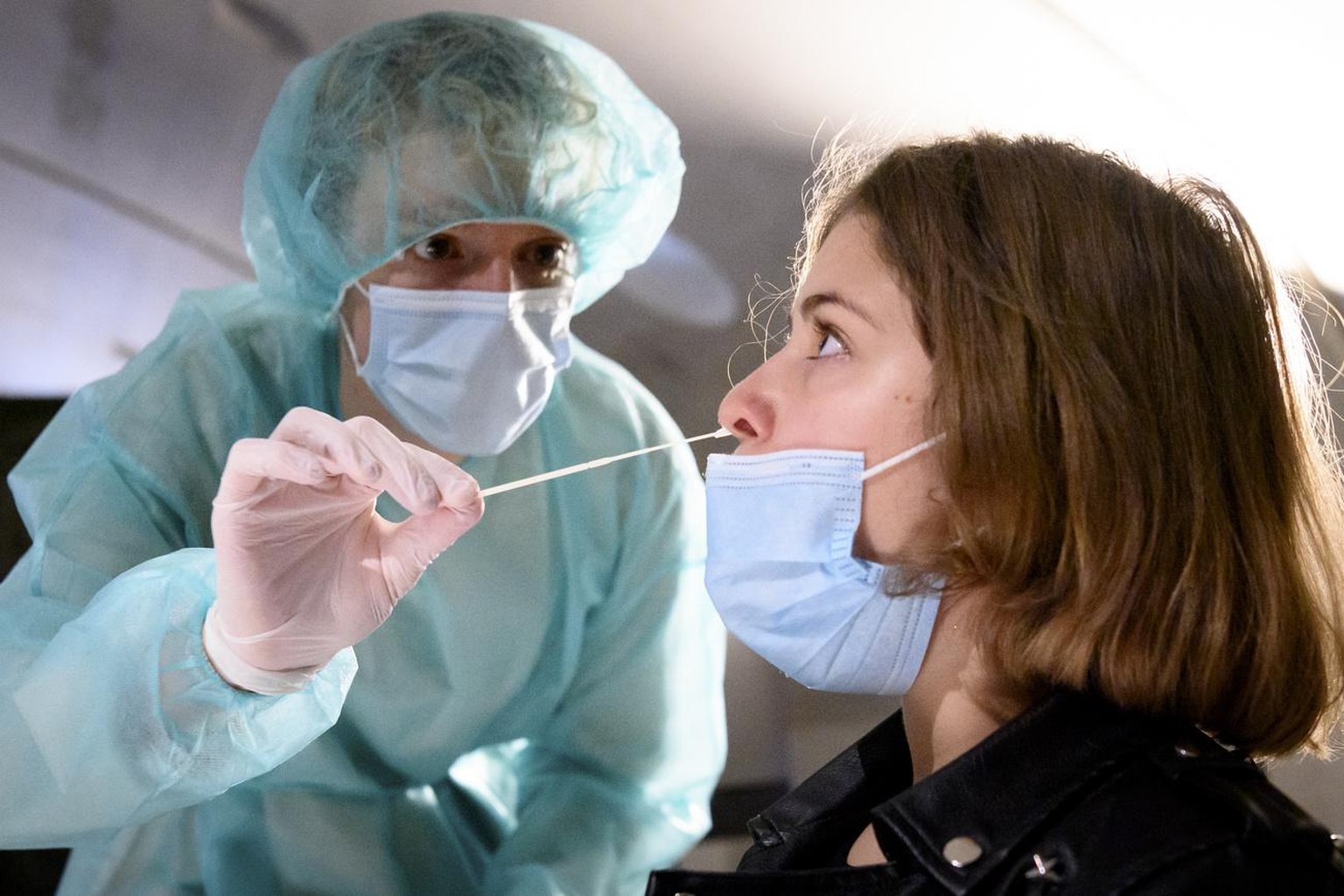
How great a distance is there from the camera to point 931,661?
3.30 ft

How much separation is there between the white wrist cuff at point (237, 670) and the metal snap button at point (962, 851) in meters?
0.53

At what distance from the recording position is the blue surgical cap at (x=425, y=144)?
135 centimetres

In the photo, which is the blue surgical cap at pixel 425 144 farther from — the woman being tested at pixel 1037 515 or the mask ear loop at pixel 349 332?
the woman being tested at pixel 1037 515

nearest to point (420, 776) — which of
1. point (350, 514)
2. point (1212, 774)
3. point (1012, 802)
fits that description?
point (350, 514)

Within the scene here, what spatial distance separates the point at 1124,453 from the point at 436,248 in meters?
0.80

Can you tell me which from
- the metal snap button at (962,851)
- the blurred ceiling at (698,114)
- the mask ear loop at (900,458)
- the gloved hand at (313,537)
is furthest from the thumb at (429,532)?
the blurred ceiling at (698,114)

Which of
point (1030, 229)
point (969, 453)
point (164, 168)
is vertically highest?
point (1030, 229)

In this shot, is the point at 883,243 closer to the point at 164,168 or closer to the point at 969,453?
the point at 969,453

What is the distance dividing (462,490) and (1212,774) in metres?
0.56

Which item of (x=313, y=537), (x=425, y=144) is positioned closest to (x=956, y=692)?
(x=313, y=537)

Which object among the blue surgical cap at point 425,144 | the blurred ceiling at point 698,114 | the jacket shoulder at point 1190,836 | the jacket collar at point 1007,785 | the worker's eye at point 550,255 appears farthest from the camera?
the blurred ceiling at point 698,114

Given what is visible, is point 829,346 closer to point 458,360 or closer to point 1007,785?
point 1007,785

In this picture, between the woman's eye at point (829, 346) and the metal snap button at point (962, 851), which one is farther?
the woman's eye at point (829, 346)

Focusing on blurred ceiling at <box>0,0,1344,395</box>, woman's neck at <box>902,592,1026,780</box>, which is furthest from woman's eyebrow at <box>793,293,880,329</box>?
blurred ceiling at <box>0,0,1344,395</box>
